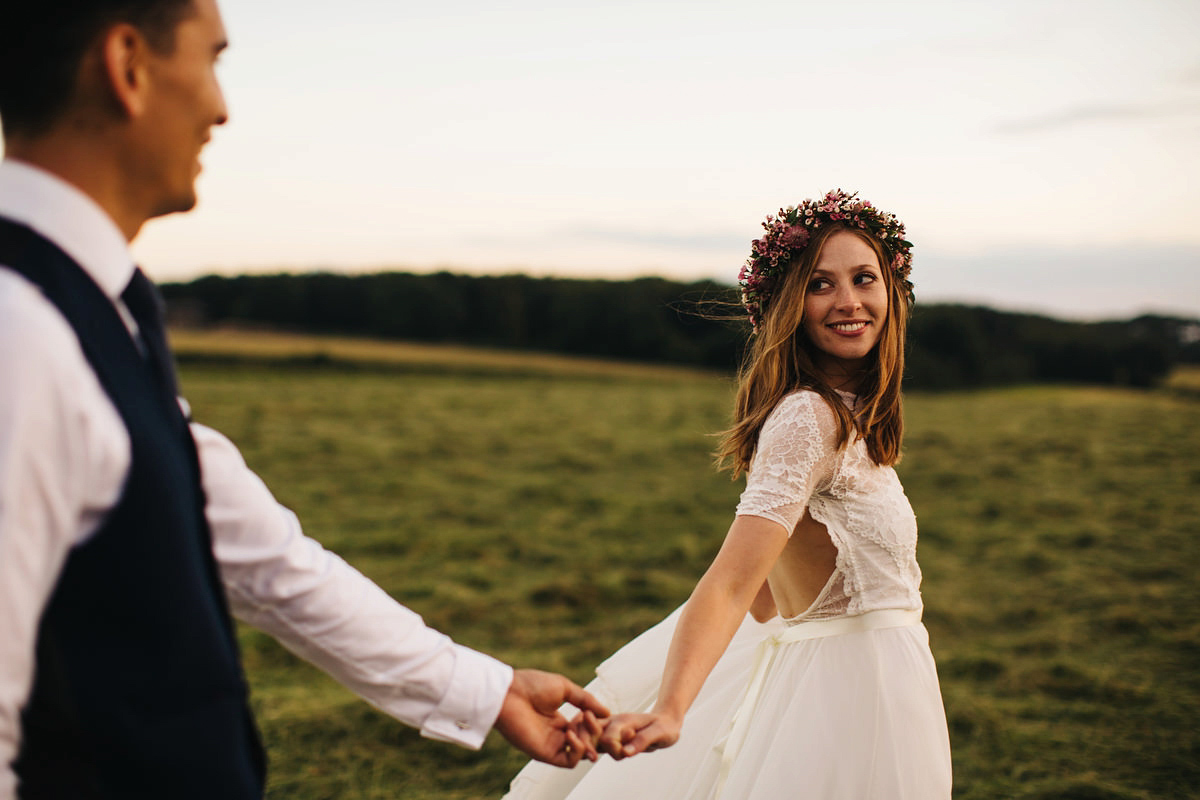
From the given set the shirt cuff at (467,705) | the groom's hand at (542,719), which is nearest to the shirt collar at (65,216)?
the shirt cuff at (467,705)

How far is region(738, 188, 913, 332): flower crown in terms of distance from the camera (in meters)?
2.23

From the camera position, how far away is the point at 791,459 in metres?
1.92

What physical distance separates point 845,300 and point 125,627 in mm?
1680

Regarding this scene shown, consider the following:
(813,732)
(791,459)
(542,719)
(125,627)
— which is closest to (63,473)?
(125,627)

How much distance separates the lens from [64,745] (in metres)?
0.98

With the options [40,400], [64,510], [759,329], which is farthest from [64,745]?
[759,329]

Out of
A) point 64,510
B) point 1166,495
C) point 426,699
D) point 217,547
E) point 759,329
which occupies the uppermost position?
point 759,329

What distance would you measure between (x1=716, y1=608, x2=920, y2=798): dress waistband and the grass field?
6.90 feet

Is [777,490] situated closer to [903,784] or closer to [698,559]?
[903,784]

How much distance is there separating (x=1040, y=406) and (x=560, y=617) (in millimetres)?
15405

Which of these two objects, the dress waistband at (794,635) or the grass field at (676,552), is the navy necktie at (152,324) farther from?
the grass field at (676,552)

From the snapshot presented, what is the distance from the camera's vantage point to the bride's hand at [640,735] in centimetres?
172

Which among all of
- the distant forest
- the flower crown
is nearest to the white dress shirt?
the flower crown

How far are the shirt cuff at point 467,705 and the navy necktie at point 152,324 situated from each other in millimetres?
703
